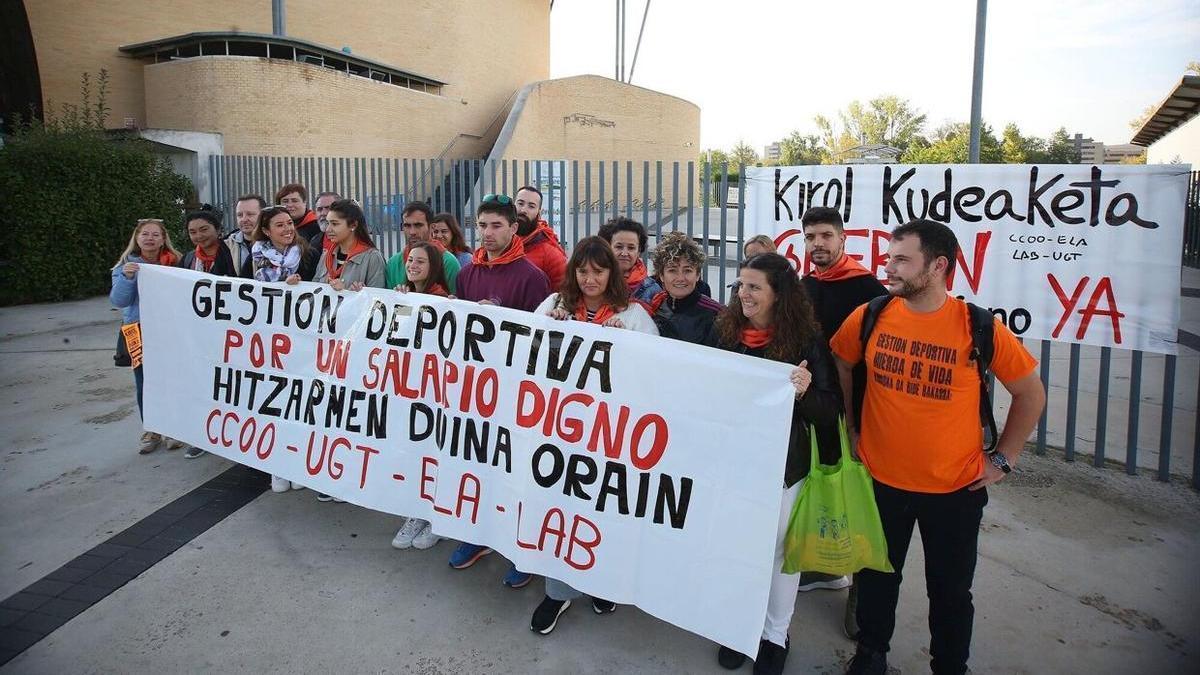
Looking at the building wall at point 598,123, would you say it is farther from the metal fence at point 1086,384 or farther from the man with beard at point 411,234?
the man with beard at point 411,234

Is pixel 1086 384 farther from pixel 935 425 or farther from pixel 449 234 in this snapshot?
pixel 449 234

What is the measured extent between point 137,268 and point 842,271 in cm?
460

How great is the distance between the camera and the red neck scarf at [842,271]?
3549 millimetres

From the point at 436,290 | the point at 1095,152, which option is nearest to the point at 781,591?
the point at 436,290

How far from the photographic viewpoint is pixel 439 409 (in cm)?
372

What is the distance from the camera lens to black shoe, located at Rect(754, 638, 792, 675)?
293 centimetres

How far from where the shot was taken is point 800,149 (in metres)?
68.8

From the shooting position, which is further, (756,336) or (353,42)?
(353,42)

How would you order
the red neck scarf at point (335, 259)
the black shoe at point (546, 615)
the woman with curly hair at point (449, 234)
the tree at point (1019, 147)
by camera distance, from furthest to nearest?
Answer: 1. the tree at point (1019, 147)
2. the woman with curly hair at point (449, 234)
3. the red neck scarf at point (335, 259)
4. the black shoe at point (546, 615)

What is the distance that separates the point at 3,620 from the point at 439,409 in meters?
2.14

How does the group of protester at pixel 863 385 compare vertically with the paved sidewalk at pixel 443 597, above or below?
above

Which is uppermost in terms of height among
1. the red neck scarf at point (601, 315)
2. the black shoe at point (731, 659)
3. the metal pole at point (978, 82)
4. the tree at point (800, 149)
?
the tree at point (800, 149)

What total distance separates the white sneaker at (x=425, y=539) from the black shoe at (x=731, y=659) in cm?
171

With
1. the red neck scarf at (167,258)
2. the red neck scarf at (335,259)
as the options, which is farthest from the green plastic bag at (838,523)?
the red neck scarf at (167,258)
